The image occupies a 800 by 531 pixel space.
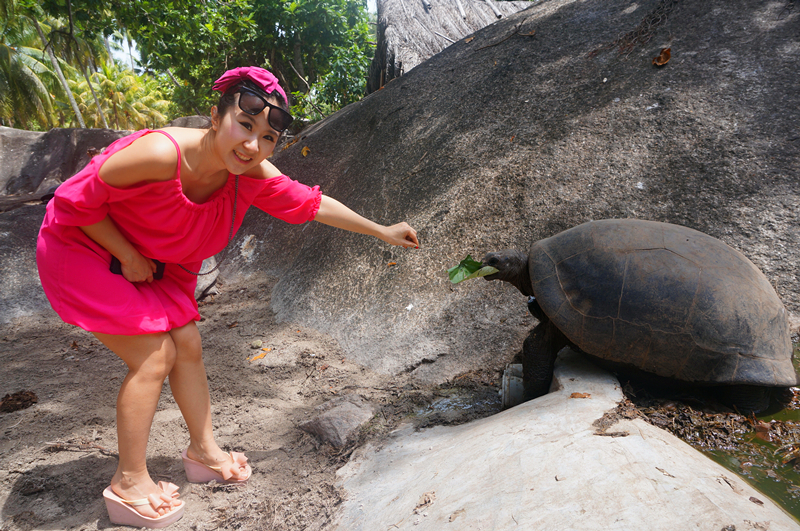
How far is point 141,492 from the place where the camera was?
6.06ft

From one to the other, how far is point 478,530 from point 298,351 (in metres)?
2.41

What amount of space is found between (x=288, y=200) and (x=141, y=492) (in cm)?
140

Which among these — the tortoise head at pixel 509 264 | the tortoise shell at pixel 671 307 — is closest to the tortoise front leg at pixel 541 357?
the tortoise shell at pixel 671 307

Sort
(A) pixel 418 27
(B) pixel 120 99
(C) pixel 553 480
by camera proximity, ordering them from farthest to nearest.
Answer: (B) pixel 120 99, (A) pixel 418 27, (C) pixel 553 480

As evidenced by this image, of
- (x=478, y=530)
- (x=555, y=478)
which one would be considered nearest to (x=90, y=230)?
(x=478, y=530)

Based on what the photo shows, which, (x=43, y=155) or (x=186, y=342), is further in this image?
(x=43, y=155)

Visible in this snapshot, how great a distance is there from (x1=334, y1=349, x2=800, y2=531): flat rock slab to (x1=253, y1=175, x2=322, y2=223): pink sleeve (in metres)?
1.25

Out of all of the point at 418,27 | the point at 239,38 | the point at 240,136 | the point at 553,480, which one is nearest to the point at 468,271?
the point at 553,480

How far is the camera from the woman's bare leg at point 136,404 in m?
1.79

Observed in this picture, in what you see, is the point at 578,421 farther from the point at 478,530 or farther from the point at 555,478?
the point at 478,530

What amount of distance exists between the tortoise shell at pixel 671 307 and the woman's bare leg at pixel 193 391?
174 cm

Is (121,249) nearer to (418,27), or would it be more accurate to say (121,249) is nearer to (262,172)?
(262,172)

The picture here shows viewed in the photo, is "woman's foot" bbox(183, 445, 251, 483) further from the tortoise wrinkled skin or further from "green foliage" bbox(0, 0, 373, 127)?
"green foliage" bbox(0, 0, 373, 127)

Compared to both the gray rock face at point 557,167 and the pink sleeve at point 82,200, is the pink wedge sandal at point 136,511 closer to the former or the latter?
the pink sleeve at point 82,200
